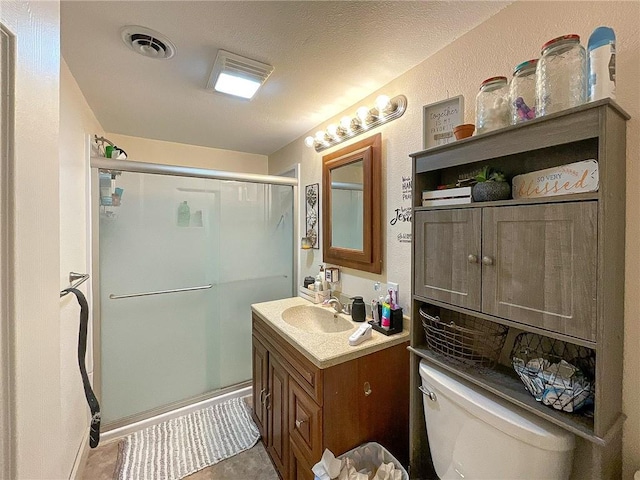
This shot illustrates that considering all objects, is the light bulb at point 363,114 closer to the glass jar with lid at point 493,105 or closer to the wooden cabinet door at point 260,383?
the glass jar with lid at point 493,105

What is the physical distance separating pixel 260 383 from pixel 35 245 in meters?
1.57

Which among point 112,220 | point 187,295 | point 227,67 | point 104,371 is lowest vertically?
point 104,371

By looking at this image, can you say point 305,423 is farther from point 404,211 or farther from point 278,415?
point 404,211

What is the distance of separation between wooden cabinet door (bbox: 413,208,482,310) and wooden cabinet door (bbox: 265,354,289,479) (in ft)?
2.82

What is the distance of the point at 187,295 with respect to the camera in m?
2.15

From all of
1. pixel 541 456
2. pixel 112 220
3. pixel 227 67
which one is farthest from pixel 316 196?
pixel 541 456

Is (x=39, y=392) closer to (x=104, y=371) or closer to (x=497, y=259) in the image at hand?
(x=497, y=259)

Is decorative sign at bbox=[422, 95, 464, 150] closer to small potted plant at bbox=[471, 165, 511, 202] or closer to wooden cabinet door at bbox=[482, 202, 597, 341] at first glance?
small potted plant at bbox=[471, 165, 511, 202]

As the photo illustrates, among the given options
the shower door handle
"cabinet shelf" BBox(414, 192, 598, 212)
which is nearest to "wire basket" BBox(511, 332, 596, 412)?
"cabinet shelf" BBox(414, 192, 598, 212)

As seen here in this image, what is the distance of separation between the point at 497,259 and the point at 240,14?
1.25 meters

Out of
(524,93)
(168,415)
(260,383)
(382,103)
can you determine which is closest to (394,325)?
(260,383)

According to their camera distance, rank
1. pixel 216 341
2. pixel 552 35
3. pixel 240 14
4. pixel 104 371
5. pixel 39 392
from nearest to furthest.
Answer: pixel 39 392
pixel 552 35
pixel 240 14
pixel 104 371
pixel 216 341

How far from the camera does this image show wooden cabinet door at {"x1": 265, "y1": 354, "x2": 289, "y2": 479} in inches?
55.8

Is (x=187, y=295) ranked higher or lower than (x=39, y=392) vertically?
lower
